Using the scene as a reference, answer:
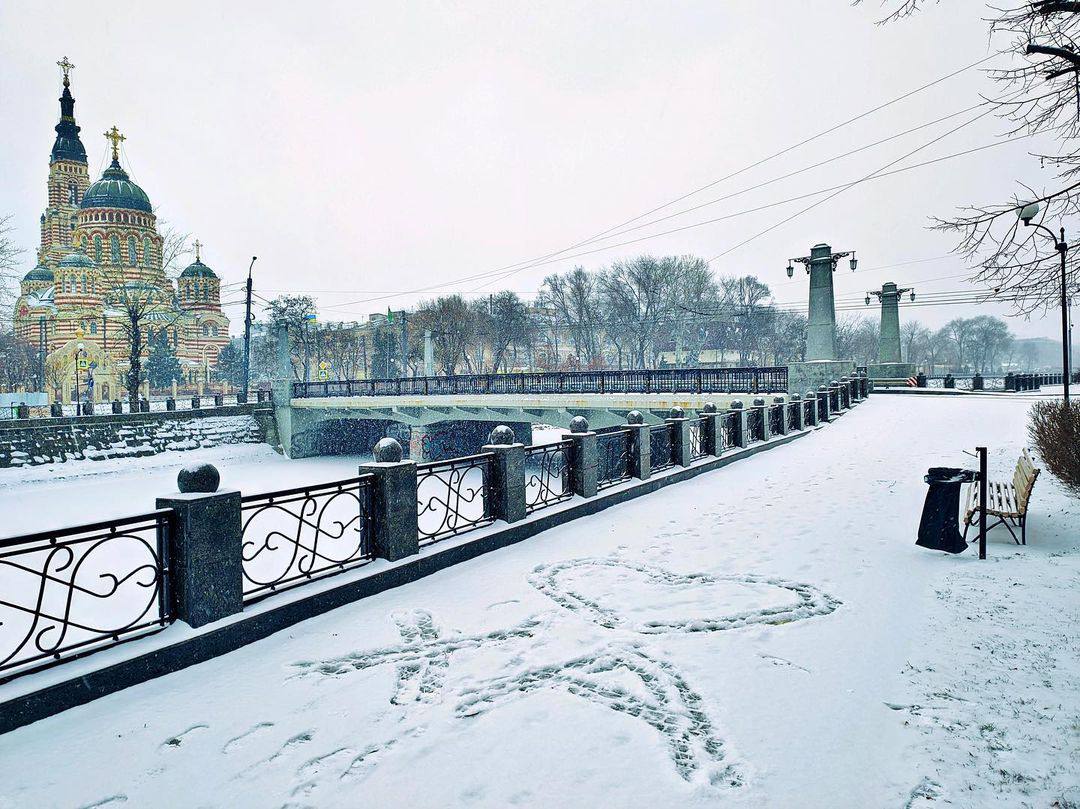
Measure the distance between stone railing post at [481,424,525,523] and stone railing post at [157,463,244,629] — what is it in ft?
11.6

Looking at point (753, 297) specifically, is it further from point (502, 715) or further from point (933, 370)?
point (502, 715)

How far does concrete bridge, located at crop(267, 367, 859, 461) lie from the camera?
25.7 m

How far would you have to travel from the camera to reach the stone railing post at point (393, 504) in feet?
20.8

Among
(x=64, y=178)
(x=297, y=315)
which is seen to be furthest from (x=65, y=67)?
(x=297, y=315)

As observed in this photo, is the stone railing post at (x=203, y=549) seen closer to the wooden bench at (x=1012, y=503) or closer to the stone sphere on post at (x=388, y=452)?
the stone sphere on post at (x=388, y=452)

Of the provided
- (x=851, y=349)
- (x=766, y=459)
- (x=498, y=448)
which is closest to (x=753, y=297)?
(x=851, y=349)

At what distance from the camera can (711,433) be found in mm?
13945

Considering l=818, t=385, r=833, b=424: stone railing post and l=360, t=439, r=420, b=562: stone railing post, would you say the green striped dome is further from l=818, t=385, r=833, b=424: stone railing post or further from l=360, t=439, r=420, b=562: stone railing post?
l=360, t=439, r=420, b=562: stone railing post

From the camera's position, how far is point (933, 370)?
96938 mm

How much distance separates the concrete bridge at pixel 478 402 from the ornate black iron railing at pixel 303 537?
30.0ft

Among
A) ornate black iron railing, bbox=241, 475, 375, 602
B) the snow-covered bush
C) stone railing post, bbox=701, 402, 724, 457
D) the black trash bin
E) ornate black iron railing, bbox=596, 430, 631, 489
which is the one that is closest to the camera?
ornate black iron railing, bbox=241, 475, 375, 602

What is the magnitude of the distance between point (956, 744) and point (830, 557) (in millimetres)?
3587

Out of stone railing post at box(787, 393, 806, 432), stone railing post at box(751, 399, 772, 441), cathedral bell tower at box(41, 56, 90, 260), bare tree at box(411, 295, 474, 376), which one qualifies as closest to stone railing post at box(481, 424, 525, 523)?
stone railing post at box(751, 399, 772, 441)

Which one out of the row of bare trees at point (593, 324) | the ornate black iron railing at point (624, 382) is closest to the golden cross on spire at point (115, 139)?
the row of bare trees at point (593, 324)
